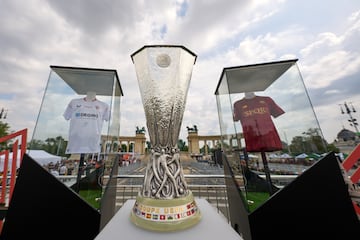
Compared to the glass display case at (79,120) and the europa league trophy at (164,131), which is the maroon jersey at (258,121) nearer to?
the europa league trophy at (164,131)

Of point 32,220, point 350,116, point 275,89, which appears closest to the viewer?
point 32,220

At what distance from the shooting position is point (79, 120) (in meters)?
1.19

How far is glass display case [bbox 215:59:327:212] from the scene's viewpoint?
1.16m

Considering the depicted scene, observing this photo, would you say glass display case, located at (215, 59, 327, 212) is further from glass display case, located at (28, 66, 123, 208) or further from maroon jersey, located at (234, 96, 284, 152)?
glass display case, located at (28, 66, 123, 208)

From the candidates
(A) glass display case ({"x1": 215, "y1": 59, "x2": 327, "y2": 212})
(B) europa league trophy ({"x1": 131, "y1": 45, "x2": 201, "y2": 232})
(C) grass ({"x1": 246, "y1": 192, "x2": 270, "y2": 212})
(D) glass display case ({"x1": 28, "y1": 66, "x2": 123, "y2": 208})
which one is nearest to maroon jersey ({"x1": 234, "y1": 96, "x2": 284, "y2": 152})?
(A) glass display case ({"x1": 215, "y1": 59, "x2": 327, "y2": 212})

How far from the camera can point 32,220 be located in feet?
2.03

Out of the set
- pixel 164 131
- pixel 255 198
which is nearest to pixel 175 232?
pixel 164 131

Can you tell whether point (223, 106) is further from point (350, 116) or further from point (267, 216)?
point (350, 116)

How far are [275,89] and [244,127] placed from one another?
522 mm

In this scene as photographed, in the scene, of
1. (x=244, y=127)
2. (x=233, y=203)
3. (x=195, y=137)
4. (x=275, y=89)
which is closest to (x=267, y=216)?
(x=233, y=203)

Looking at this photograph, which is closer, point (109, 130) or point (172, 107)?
point (172, 107)

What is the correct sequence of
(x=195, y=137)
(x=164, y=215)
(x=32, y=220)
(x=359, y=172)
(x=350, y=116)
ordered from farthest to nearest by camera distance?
1. (x=350, y=116)
2. (x=195, y=137)
3. (x=359, y=172)
4. (x=32, y=220)
5. (x=164, y=215)

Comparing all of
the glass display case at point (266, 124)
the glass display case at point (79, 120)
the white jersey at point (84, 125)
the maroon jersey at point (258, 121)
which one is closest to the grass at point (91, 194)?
the glass display case at point (79, 120)

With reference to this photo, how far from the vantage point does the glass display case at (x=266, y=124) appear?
3.81ft
